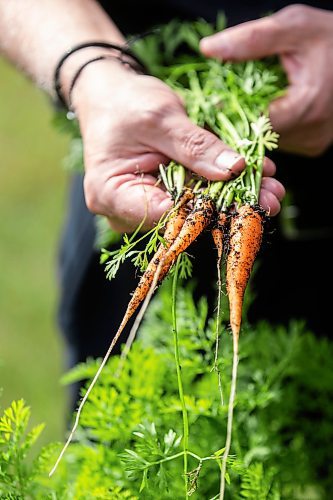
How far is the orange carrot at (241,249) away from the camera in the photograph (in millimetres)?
951

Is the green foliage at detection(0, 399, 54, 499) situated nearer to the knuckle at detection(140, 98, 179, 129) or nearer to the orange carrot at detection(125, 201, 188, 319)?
the orange carrot at detection(125, 201, 188, 319)

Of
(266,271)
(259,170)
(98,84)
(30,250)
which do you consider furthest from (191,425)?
(30,250)

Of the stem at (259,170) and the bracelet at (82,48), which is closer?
the stem at (259,170)

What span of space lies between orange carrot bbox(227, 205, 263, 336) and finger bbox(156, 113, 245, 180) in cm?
9

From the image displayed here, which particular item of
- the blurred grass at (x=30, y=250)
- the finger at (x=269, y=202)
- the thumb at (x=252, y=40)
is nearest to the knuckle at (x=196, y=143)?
the finger at (x=269, y=202)

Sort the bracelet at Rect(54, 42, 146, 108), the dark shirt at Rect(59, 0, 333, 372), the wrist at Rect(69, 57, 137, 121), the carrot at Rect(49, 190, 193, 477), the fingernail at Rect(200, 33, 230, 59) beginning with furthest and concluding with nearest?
1. the dark shirt at Rect(59, 0, 333, 372)
2. the fingernail at Rect(200, 33, 230, 59)
3. the bracelet at Rect(54, 42, 146, 108)
4. the wrist at Rect(69, 57, 137, 121)
5. the carrot at Rect(49, 190, 193, 477)

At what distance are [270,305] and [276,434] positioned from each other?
0.64 m

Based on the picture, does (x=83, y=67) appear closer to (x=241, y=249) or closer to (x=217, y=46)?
(x=217, y=46)

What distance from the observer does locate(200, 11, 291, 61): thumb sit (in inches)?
53.6

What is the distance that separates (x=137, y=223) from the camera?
1.06m

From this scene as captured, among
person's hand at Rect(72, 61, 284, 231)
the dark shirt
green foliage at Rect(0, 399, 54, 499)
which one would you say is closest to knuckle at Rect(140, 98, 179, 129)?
person's hand at Rect(72, 61, 284, 231)

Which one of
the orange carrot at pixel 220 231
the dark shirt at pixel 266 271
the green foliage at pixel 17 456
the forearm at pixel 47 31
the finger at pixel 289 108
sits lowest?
the dark shirt at pixel 266 271

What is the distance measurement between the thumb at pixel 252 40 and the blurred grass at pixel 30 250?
1230mm

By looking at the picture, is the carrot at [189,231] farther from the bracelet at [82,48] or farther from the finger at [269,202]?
the bracelet at [82,48]
